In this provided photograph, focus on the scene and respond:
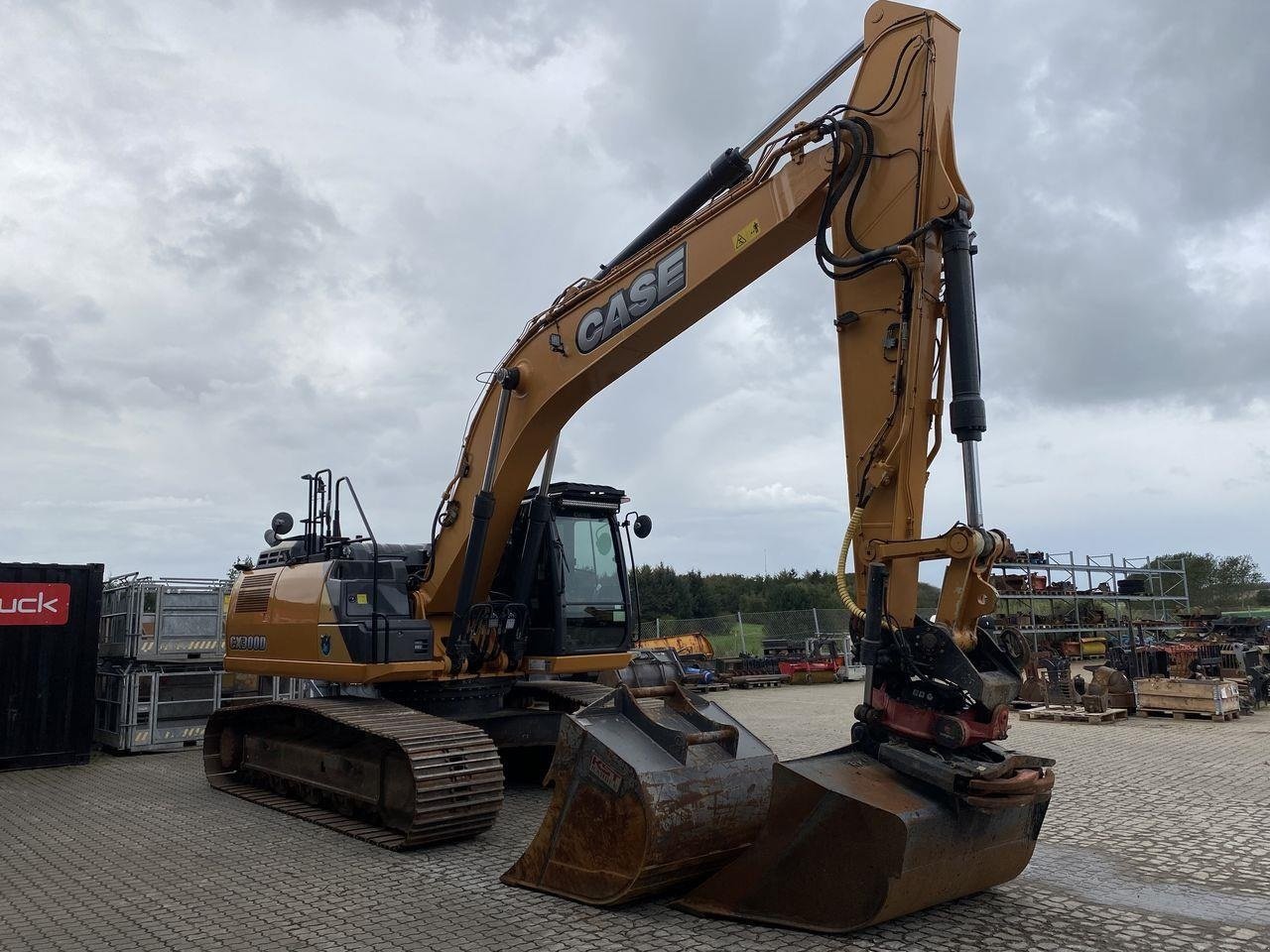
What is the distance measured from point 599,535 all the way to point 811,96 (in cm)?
430

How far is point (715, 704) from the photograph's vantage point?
21.0 feet

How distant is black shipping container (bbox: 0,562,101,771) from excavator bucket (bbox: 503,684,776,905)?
832 cm

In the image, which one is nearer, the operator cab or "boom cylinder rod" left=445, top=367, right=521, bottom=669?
"boom cylinder rod" left=445, top=367, right=521, bottom=669

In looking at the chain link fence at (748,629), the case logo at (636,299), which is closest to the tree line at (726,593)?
the chain link fence at (748,629)

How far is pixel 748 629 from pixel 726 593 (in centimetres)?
2029

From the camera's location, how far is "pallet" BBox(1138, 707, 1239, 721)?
14.1m

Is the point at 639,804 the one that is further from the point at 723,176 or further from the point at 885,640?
the point at 723,176

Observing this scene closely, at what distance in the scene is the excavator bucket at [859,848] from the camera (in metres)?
4.45

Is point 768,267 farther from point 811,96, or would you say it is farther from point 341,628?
point 341,628

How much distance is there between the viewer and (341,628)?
8.02 meters

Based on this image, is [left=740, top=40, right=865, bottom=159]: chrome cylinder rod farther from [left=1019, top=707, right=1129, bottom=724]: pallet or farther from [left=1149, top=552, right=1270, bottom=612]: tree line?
[left=1149, top=552, right=1270, bottom=612]: tree line

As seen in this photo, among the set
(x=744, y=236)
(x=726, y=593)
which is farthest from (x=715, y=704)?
(x=726, y=593)

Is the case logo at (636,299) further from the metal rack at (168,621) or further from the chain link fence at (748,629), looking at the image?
the chain link fence at (748,629)

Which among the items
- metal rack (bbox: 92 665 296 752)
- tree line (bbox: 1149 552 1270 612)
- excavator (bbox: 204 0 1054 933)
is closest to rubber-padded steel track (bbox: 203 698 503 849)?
excavator (bbox: 204 0 1054 933)
